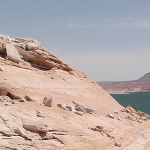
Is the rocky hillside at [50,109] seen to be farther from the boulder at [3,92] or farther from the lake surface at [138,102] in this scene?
the lake surface at [138,102]

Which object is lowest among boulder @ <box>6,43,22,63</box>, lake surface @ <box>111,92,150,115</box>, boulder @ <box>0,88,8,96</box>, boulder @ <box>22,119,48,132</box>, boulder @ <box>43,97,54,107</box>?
lake surface @ <box>111,92,150,115</box>

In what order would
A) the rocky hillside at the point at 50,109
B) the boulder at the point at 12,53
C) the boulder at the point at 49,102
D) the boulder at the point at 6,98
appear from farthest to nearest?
the boulder at the point at 12,53, the boulder at the point at 49,102, the boulder at the point at 6,98, the rocky hillside at the point at 50,109

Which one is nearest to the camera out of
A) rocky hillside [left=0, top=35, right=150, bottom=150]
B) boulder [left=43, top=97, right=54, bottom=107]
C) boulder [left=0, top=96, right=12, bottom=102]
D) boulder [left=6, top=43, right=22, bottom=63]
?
rocky hillside [left=0, top=35, right=150, bottom=150]

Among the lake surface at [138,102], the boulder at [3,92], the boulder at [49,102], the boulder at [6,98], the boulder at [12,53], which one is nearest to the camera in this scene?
the boulder at [6,98]

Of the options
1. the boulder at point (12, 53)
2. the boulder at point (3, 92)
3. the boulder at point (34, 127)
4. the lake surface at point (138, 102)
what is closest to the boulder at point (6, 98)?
the boulder at point (3, 92)

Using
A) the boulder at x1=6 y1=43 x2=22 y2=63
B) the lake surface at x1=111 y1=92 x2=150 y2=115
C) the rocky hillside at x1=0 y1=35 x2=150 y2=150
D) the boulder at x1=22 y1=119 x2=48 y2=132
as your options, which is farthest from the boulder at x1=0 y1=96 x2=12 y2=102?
the lake surface at x1=111 y1=92 x2=150 y2=115

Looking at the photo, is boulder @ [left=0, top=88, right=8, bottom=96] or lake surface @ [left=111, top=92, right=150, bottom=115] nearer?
boulder @ [left=0, top=88, right=8, bottom=96]

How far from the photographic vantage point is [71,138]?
12172 millimetres

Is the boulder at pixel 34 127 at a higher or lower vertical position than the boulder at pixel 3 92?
lower

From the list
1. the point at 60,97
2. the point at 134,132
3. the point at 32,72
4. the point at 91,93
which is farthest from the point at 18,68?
the point at 134,132

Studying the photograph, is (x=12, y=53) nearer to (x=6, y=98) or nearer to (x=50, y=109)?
Answer: (x=6, y=98)

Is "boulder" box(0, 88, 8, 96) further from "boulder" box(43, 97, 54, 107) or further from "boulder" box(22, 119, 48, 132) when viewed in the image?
"boulder" box(22, 119, 48, 132)

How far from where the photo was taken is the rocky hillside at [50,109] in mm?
11086

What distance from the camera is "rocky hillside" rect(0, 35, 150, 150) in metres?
11.1
